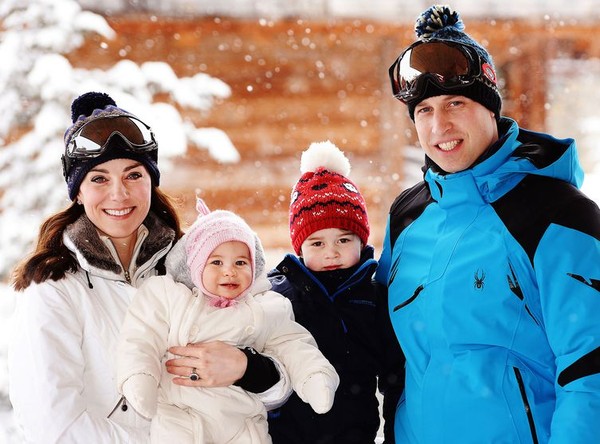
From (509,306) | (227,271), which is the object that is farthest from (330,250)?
(509,306)

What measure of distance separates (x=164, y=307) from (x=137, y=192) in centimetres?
43

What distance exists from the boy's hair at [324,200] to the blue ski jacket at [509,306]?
41 cm

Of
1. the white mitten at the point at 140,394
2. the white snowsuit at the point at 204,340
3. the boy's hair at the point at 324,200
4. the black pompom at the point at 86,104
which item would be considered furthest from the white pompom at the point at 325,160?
the white mitten at the point at 140,394

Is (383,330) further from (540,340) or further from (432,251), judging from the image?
(540,340)

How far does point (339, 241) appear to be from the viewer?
2.86 m

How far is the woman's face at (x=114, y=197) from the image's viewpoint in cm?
252

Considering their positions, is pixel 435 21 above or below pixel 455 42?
above

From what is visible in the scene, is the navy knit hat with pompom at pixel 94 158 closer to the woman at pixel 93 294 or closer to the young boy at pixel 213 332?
the woman at pixel 93 294

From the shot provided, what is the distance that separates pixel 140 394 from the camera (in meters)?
2.29

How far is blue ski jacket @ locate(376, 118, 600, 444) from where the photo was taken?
2078mm

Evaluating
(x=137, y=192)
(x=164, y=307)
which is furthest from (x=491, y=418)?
(x=137, y=192)

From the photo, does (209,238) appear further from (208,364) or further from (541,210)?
(541,210)

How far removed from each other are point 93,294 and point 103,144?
0.53m

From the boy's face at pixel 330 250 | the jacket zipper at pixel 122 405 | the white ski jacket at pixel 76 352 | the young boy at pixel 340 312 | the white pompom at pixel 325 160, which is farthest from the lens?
the white pompom at pixel 325 160
